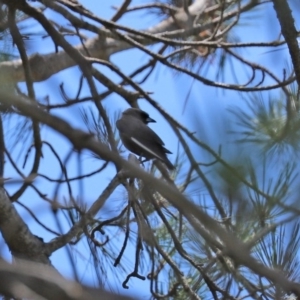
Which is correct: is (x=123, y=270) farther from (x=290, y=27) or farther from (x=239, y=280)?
(x=290, y=27)

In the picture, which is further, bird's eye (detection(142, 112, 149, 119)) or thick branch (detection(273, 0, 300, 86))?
bird's eye (detection(142, 112, 149, 119))

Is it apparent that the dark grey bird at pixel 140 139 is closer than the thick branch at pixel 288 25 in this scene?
No

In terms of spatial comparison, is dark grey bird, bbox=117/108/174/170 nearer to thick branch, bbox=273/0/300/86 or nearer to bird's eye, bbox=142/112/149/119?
bird's eye, bbox=142/112/149/119

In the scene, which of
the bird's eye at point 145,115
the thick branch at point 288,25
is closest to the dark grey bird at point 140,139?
the bird's eye at point 145,115

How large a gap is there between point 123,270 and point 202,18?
1.93 m

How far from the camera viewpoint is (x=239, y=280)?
68.7 inches

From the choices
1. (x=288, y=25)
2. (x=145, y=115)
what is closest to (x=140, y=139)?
(x=145, y=115)

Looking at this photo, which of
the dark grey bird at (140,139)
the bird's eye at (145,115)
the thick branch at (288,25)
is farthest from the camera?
the bird's eye at (145,115)

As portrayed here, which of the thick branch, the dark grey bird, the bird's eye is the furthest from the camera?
the bird's eye

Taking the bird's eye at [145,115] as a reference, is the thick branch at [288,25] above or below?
below

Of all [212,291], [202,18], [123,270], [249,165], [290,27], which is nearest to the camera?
[249,165]

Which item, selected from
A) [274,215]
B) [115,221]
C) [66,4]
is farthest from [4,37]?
[274,215]

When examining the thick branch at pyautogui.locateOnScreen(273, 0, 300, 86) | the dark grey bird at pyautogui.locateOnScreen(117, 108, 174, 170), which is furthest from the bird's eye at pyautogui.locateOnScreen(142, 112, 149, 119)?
the thick branch at pyautogui.locateOnScreen(273, 0, 300, 86)

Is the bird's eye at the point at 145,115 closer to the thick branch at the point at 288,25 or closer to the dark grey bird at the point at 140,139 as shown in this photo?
the dark grey bird at the point at 140,139
